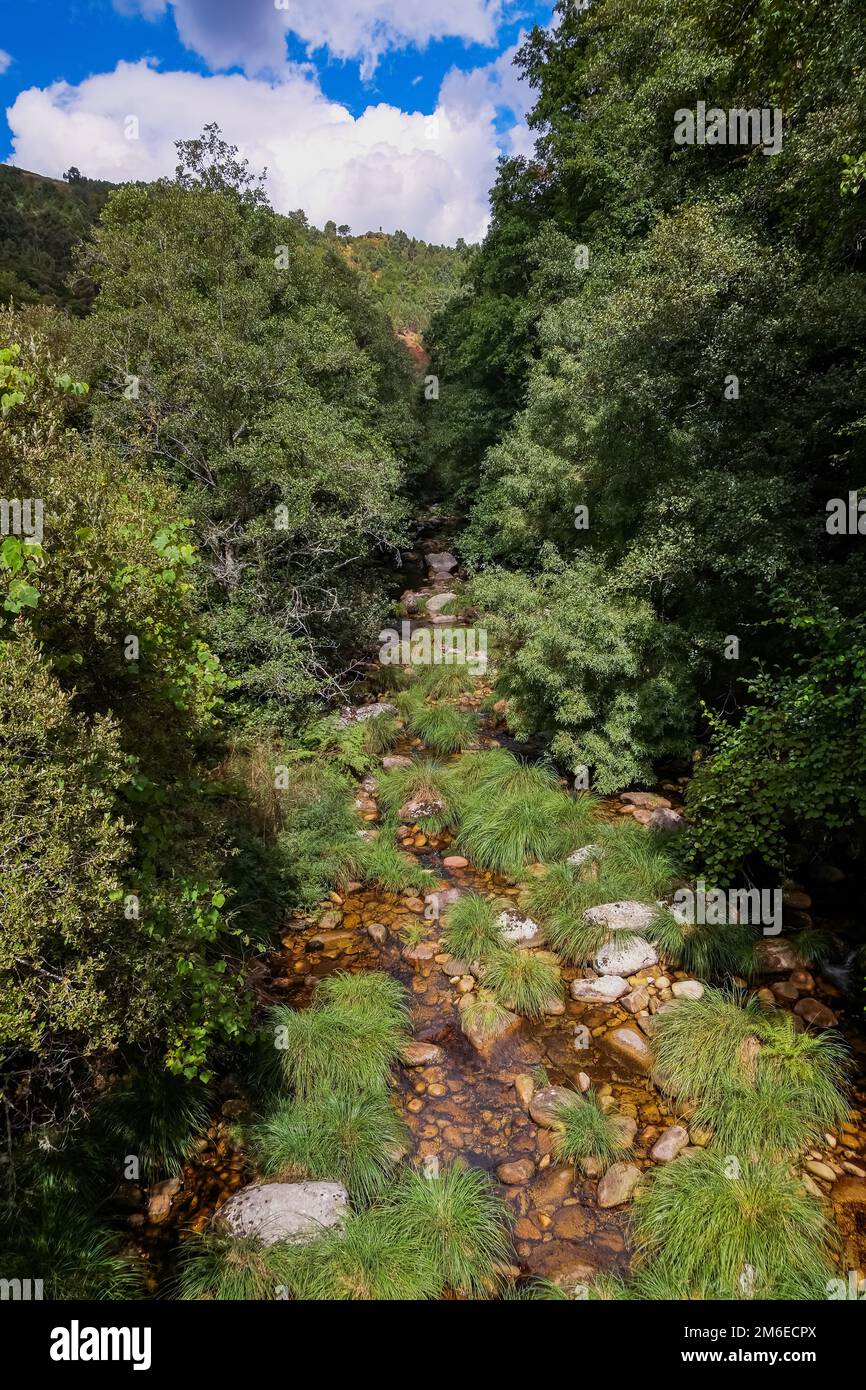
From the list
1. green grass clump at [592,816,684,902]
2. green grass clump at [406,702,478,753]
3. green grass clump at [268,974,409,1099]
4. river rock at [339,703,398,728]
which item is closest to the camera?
green grass clump at [268,974,409,1099]

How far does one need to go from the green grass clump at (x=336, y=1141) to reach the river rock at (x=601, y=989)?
2365 millimetres

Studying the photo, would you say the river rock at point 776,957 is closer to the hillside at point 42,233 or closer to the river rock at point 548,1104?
the river rock at point 548,1104

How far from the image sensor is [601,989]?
22.6 feet

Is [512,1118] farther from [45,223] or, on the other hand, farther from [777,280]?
[45,223]

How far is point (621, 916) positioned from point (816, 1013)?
2.09 m

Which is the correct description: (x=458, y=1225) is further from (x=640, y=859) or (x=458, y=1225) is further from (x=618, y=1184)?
(x=640, y=859)

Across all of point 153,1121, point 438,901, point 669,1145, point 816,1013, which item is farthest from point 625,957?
point 153,1121

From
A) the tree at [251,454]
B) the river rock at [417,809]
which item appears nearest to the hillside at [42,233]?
the tree at [251,454]

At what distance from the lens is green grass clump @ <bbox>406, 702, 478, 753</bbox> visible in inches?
464

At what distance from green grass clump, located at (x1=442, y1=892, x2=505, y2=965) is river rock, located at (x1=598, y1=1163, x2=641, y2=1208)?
8.23 feet

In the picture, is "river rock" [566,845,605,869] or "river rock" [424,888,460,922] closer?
"river rock" [424,888,460,922]

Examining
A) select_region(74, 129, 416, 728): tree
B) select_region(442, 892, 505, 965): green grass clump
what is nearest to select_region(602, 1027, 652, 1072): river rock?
select_region(442, 892, 505, 965): green grass clump

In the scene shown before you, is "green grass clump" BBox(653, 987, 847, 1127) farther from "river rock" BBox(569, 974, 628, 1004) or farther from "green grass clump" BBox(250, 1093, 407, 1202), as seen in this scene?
"green grass clump" BBox(250, 1093, 407, 1202)

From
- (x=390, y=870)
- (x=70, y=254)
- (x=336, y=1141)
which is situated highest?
(x=70, y=254)
